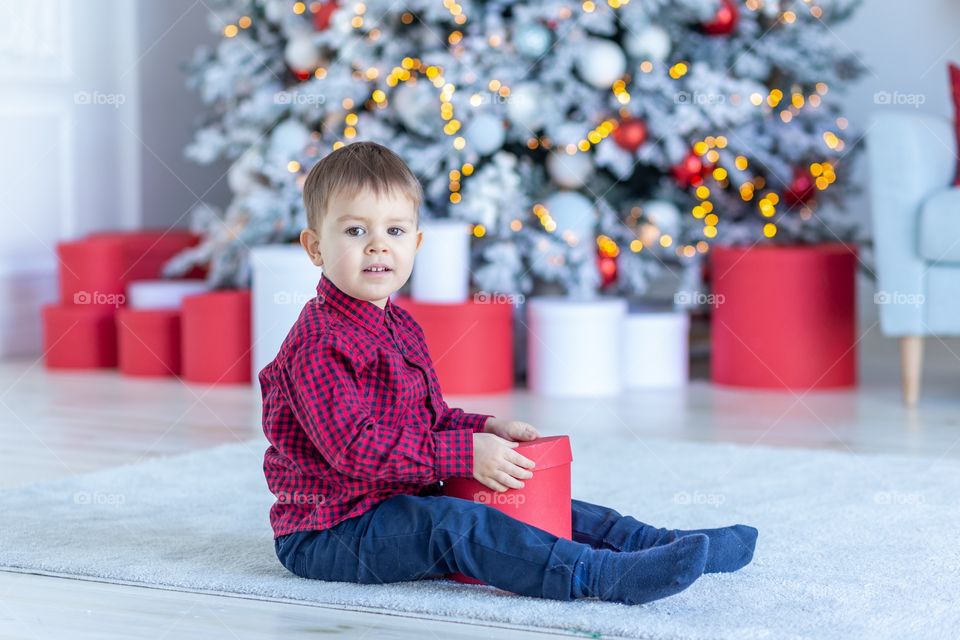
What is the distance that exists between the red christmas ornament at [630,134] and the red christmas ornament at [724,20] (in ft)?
1.01

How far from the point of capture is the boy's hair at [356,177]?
1390 millimetres

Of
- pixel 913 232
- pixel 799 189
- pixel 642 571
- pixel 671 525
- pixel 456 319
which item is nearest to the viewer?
pixel 642 571

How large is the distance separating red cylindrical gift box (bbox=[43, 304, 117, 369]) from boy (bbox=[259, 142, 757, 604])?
2.04 m

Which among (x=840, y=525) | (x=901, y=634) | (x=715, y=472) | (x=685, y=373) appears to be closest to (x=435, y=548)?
(x=901, y=634)

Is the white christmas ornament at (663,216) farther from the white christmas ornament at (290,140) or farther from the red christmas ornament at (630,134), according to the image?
the white christmas ornament at (290,140)

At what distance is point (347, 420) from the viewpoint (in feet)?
4.39

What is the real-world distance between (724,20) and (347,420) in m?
2.07

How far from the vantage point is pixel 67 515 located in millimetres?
1770

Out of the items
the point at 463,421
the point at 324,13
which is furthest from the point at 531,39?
the point at 463,421

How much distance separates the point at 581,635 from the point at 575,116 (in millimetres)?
2021

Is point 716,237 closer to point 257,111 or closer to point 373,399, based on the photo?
point 257,111
